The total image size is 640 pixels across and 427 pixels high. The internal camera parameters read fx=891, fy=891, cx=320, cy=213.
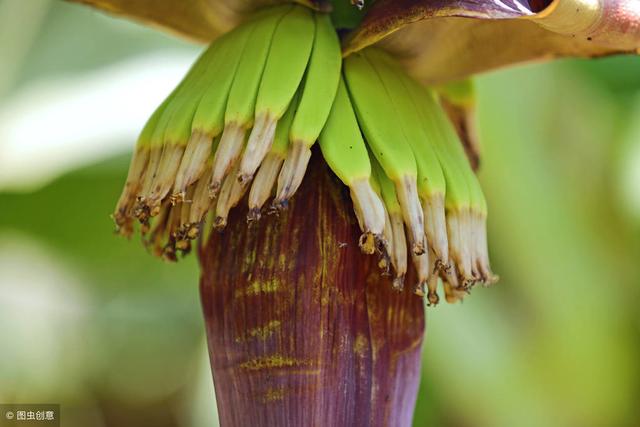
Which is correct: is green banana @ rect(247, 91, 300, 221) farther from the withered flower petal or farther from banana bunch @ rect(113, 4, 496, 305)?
the withered flower petal

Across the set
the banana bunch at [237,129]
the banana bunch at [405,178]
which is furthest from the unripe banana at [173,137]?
the banana bunch at [405,178]

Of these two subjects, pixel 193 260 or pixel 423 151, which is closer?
pixel 423 151

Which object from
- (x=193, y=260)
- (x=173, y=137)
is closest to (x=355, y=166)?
(x=173, y=137)

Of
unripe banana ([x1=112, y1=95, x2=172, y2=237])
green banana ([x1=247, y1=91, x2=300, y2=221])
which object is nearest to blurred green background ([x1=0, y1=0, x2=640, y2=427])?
unripe banana ([x1=112, y1=95, x2=172, y2=237])

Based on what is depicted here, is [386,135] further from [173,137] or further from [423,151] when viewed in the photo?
[173,137]

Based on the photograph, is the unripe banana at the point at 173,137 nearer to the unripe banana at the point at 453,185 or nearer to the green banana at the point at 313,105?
the green banana at the point at 313,105

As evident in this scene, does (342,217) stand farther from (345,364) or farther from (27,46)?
(27,46)
